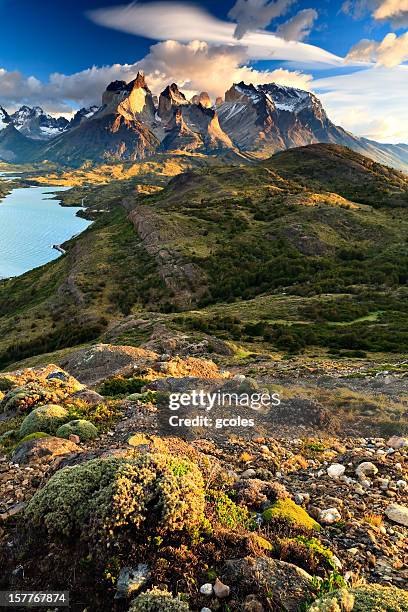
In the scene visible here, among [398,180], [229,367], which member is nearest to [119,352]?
[229,367]

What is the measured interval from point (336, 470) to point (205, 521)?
520 centimetres

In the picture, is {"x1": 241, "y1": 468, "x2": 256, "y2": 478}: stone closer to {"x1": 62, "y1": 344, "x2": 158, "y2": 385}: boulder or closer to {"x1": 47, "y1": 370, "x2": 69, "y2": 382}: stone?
{"x1": 47, "y1": 370, "x2": 69, "y2": 382}: stone

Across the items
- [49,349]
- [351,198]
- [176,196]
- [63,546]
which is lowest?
[49,349]

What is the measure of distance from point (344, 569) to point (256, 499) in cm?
215

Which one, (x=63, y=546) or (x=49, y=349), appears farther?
(x=49, y=349)

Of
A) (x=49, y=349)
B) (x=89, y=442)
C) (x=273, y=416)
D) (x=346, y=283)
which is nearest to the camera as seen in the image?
(x=89, y=442)

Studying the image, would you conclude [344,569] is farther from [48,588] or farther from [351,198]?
[351,198]

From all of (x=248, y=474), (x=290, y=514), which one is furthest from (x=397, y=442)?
(x=290, y=514)

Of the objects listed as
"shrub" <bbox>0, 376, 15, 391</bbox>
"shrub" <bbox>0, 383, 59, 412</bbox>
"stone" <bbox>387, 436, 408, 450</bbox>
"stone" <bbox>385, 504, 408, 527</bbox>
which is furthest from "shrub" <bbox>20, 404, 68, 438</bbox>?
"stone" <bbox>387, 436, 408, 450</bbox>

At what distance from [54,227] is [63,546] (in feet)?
653

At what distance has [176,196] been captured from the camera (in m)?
132

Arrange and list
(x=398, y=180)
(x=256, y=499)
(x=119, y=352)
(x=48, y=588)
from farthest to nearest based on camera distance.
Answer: (x=398, y=180) → (x=119, y=352) → (x=256, y=499) → (x=48, y=588)

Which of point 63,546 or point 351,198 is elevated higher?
point 351,198

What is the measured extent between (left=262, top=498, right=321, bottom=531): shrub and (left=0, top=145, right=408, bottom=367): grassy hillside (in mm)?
25146
